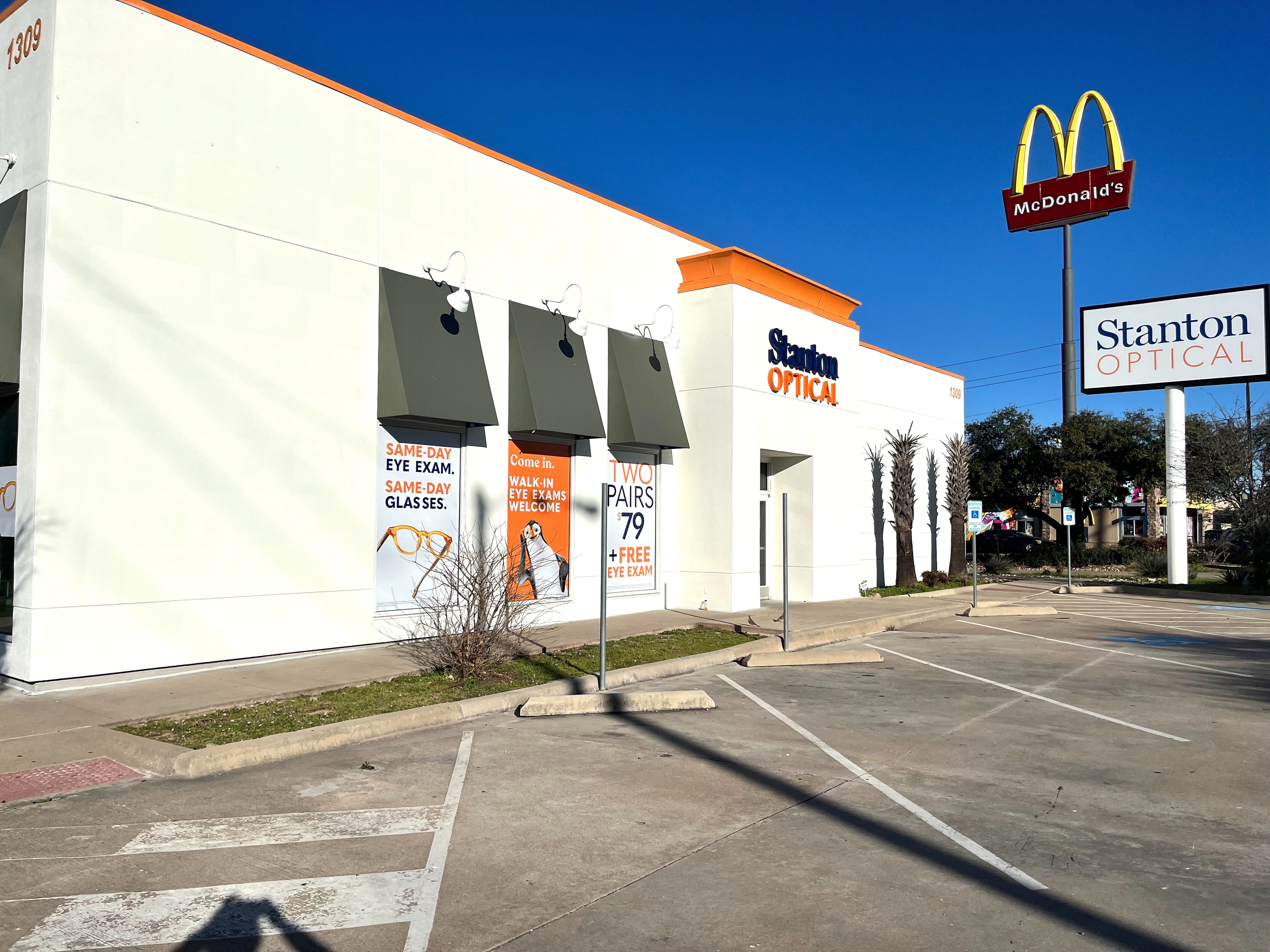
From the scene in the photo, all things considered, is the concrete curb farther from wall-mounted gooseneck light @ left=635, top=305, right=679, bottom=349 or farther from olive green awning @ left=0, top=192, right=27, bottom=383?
wall-mounted gooseneck light @ left=635, top=305, right=679, bottom=349

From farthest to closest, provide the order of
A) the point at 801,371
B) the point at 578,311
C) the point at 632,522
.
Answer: the point at 801,371
the point at 632,522
the point at 578,311

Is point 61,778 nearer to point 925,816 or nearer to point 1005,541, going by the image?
point 925,816

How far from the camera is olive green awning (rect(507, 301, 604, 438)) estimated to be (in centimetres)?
1608

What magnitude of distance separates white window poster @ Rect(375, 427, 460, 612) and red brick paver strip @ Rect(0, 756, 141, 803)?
6.48 metres

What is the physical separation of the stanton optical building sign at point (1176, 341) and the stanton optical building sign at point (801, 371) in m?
14.4

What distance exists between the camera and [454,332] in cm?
1518

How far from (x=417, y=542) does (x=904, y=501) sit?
17368mm

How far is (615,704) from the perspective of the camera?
10.2 metres

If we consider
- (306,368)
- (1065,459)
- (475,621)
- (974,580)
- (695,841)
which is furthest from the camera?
(1065,459)

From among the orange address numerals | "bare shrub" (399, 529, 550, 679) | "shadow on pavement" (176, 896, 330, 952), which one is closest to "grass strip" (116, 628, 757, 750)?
"bare shrub" (399, 529, 550, 679)

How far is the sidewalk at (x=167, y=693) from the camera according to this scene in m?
8.06

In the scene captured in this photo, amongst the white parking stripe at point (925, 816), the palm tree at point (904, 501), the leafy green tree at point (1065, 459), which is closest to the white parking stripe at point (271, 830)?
the white parking stripe at point (925, 816)

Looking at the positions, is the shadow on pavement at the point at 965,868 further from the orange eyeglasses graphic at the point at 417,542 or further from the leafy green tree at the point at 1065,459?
the leafy green tree at the point at 1065,459

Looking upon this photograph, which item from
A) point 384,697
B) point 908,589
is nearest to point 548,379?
point 384,697
